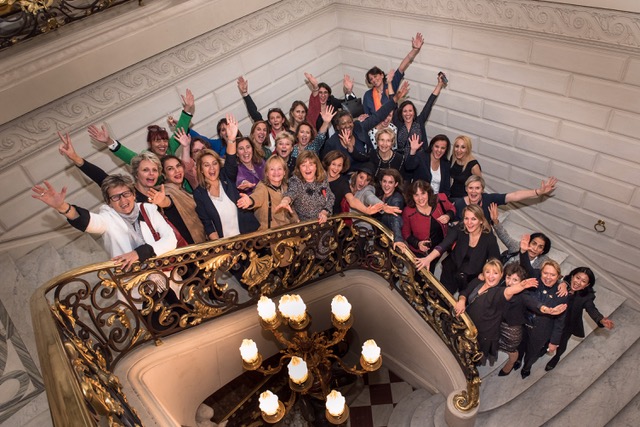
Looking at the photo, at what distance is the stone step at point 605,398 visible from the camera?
5.18 m

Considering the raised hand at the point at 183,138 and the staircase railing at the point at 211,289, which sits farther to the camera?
the raised hand at the point at 183,138

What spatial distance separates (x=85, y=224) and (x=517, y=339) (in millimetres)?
4125

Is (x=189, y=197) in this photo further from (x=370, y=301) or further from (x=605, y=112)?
(x=605, y=112)

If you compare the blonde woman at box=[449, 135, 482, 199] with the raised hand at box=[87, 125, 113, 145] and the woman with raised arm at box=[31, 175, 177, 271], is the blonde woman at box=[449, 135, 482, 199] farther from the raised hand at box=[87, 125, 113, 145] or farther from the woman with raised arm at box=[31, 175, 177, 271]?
the raised hand at box=[87, 125, 113, 145]

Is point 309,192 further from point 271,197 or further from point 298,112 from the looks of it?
point 298,112

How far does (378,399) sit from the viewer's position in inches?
285

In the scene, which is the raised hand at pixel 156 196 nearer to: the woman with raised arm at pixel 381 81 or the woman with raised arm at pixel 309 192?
the woman with raised arm at pixel 309 192

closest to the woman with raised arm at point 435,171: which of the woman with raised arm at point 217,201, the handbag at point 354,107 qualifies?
the handbag at point 354,107

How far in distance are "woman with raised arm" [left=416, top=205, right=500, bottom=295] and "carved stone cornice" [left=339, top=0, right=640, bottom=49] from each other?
Answer: 7.05 ft

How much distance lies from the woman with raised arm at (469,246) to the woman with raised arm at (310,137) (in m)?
1.77

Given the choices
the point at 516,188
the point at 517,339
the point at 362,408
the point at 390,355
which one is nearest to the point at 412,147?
the point at 516,188

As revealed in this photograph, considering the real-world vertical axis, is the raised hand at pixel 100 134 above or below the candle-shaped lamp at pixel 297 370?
above

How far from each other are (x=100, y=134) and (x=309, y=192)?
88.6 inches

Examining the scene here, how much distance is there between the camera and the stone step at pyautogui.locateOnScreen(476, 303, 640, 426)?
5297mm
